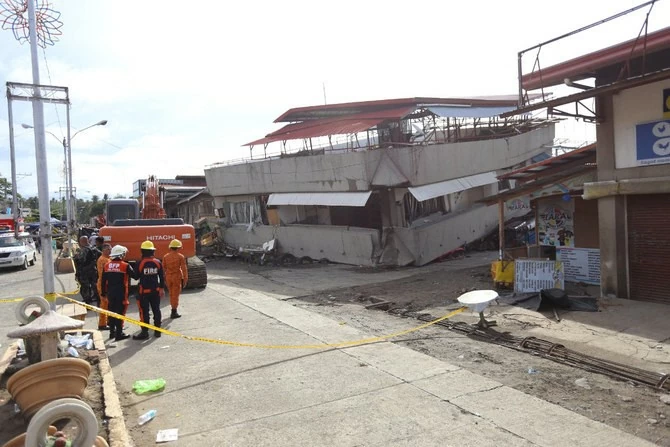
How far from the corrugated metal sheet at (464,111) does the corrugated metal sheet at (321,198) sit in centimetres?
436

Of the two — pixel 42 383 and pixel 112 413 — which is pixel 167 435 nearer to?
pixel 112 413

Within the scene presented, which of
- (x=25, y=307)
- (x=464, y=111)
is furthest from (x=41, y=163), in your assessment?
(x=464, y=111)

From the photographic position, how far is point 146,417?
16.1 feet

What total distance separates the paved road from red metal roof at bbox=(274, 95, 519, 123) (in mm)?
13047

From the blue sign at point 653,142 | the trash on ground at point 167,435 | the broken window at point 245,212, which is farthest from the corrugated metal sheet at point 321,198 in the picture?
the trash on ground at point 167,435

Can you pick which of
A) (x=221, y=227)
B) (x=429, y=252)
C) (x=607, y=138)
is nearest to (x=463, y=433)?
(x=607, y=138)

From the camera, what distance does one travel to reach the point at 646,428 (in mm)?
4516

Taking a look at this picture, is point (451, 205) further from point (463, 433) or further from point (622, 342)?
point (463, 433)

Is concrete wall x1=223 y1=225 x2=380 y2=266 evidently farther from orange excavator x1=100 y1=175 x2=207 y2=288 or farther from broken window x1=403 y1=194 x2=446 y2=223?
orange excavator x1=100 y1=175 x2=207 y2=288

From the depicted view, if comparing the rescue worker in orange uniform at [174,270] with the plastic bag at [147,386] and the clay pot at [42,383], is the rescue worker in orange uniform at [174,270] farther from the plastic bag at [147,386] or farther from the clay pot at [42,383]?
the clay pot at [42,383]

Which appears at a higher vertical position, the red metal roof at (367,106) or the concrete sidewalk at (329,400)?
the red metal roof at (367,106)

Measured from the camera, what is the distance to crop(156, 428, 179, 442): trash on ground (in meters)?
4.45

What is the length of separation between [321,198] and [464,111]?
22.3 feet

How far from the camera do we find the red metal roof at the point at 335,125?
59.2 ft
